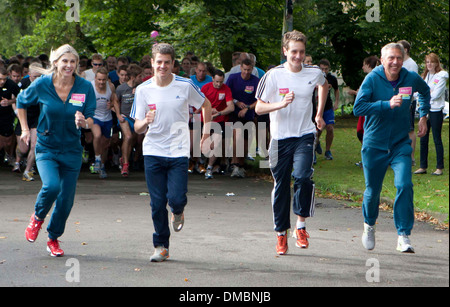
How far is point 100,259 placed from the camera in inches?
310

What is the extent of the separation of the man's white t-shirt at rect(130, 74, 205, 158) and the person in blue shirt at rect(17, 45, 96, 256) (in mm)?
609

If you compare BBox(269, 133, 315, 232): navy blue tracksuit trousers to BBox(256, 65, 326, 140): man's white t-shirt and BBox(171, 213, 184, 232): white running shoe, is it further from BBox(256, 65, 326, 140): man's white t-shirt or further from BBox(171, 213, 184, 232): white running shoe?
BBox(171, 213, 184, 232): white running shoe

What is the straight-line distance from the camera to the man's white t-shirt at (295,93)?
26.7 feet

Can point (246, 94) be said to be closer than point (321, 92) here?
No

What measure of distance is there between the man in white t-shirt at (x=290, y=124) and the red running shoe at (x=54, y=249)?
2.16 metres

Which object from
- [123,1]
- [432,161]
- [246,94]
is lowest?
[432,161]

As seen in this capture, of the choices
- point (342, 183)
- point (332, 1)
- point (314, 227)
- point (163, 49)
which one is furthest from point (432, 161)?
point (332, 1)

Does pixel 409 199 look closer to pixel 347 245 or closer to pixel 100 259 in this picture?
pixel 347 245

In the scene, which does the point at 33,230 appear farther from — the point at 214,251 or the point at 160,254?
the point at 214,251

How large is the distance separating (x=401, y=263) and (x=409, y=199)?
2.05 ft

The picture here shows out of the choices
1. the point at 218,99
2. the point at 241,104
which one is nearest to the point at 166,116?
the point at 218,99

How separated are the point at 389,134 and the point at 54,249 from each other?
3.48 m

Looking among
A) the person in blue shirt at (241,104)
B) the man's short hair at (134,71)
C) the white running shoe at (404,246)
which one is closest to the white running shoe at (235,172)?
the person in blue shirt at (241,104)

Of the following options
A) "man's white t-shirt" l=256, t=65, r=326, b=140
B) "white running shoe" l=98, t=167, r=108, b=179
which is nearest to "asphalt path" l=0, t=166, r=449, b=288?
"man's white t-shirt" l=256, t=65, r=326, b=140
